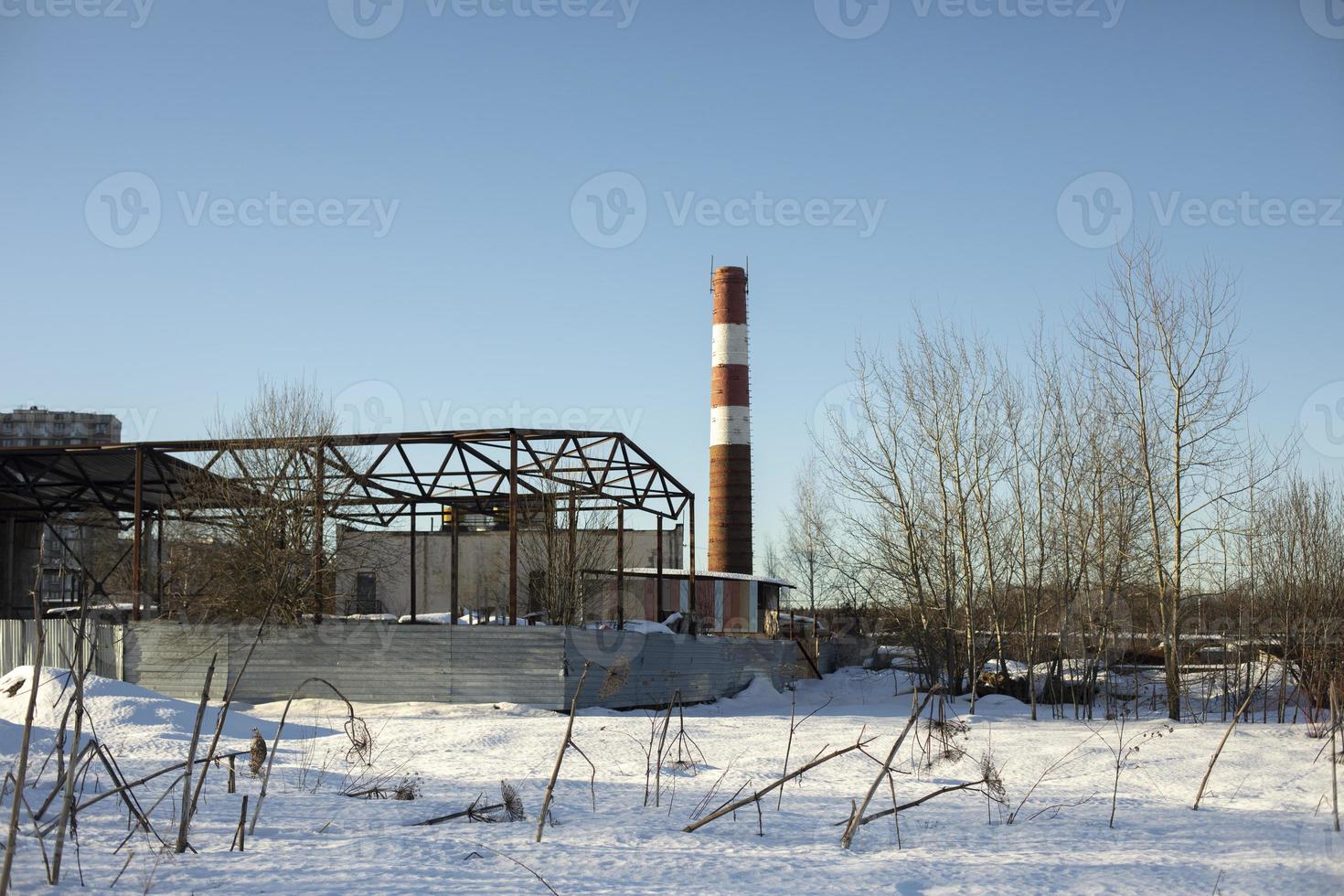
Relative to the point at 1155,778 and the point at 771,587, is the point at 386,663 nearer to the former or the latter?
the point at 1155,778

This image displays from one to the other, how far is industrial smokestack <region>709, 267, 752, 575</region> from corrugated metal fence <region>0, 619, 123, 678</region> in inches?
832

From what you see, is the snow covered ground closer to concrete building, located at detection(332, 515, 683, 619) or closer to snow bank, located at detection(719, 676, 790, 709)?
snow bank, located at detection(719, 676, 790, 709)

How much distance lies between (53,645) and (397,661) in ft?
20.9

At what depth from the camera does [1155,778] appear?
31.2 ft

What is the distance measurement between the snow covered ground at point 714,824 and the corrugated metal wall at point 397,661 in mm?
4843

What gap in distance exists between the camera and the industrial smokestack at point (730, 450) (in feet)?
120

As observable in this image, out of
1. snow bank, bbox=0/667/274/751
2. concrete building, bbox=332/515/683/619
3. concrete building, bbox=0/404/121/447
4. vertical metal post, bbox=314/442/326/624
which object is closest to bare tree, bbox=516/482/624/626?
concrete building, bbox=332/515/683/619

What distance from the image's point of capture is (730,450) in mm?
36625

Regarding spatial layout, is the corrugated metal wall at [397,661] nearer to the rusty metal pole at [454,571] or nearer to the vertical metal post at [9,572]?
the rusty metal pole at [454,571]

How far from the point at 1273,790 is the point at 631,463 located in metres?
12.7

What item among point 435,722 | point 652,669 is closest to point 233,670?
point 435,722

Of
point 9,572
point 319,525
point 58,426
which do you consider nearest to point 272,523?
point 319,525

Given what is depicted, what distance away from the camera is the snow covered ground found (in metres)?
5.54

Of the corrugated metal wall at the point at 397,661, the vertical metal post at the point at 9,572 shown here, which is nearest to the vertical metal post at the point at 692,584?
the corrugated metal wall at the point at 397,661
